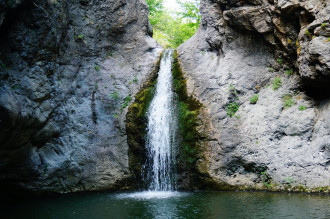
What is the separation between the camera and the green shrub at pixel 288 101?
34.1ft

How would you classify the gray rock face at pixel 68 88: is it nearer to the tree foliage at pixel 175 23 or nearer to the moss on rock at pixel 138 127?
the moss on rock at pixel 138 127

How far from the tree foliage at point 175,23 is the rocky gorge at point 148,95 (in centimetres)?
653

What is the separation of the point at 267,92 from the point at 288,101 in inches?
42.5

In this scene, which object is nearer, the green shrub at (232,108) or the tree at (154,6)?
the green shrub at (232,108)

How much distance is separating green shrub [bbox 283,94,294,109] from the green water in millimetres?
3525

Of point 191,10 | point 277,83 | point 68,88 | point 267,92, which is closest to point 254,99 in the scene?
point 267,92

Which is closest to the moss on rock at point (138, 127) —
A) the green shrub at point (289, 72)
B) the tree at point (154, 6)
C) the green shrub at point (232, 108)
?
the green shrub at point (232, 108)

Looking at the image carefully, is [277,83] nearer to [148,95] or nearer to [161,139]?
[161,139]

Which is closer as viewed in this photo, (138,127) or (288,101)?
(288,101)

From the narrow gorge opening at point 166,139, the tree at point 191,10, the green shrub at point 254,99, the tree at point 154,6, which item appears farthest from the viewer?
the tree at point 154,6

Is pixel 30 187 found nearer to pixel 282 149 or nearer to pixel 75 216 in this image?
pixel 75 216

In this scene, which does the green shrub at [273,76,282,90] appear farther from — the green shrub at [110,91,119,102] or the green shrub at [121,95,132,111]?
the green shrub at [110,91,119,102]

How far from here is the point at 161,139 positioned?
460 inches

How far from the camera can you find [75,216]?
7219mm
